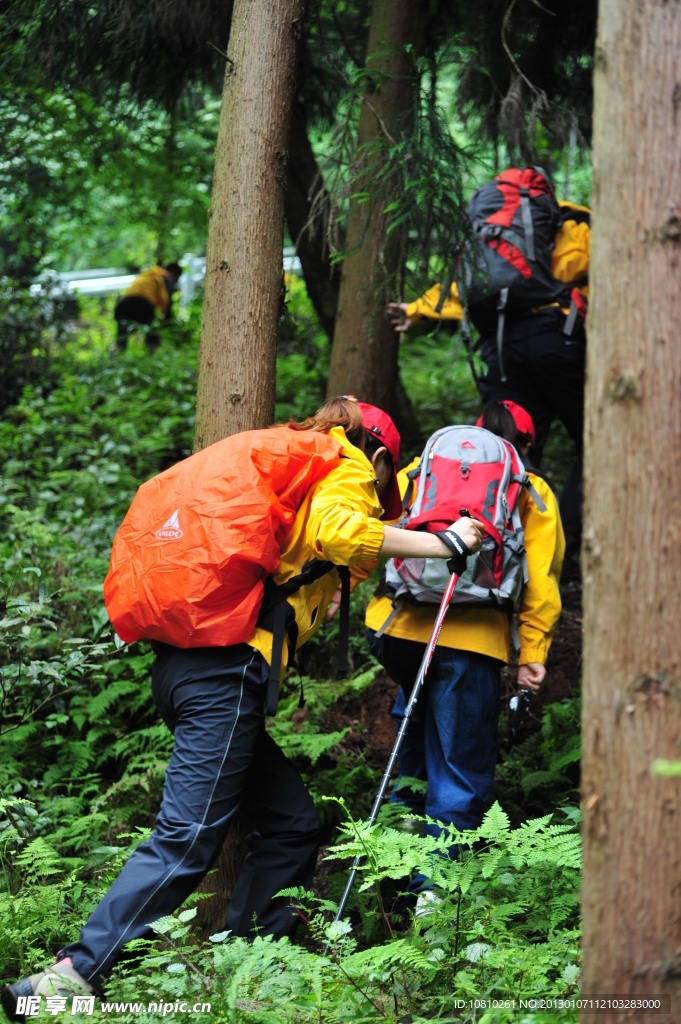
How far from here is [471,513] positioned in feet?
11.8

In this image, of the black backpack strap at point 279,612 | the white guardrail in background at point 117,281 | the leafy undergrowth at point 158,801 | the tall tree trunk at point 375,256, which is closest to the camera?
the leafy undergrowth at point 158,801

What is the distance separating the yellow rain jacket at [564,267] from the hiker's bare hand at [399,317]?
32mm

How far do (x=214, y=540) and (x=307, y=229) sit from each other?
4559mm

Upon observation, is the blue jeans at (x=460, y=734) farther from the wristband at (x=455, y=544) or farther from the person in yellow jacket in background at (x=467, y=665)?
the wristband at (x=455, y=544)

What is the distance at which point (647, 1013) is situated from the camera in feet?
5.60

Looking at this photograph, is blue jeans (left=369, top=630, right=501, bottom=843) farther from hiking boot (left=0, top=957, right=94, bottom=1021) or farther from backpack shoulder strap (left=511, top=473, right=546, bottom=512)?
hiking boot (left=0, top=957, right=94, bottom=1021)

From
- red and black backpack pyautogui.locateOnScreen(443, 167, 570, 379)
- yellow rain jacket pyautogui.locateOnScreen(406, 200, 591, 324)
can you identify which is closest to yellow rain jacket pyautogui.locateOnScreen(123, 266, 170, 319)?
yellow rain jacket pyautogui.locateOnScreen(406, 200, 591, 324)

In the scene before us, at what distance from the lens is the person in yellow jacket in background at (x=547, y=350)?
545 cm

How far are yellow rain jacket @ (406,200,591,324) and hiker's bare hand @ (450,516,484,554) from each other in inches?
93.0

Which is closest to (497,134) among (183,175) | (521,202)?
(521,202)

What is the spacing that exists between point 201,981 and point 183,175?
8315mm

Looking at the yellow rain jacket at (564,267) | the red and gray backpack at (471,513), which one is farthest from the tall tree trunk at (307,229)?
the red and gray backpack at (471,513)

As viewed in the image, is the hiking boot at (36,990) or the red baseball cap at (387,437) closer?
the hiking boot at (36,990)

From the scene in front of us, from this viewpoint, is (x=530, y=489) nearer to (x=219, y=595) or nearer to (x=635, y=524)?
(x=219, y=595)
